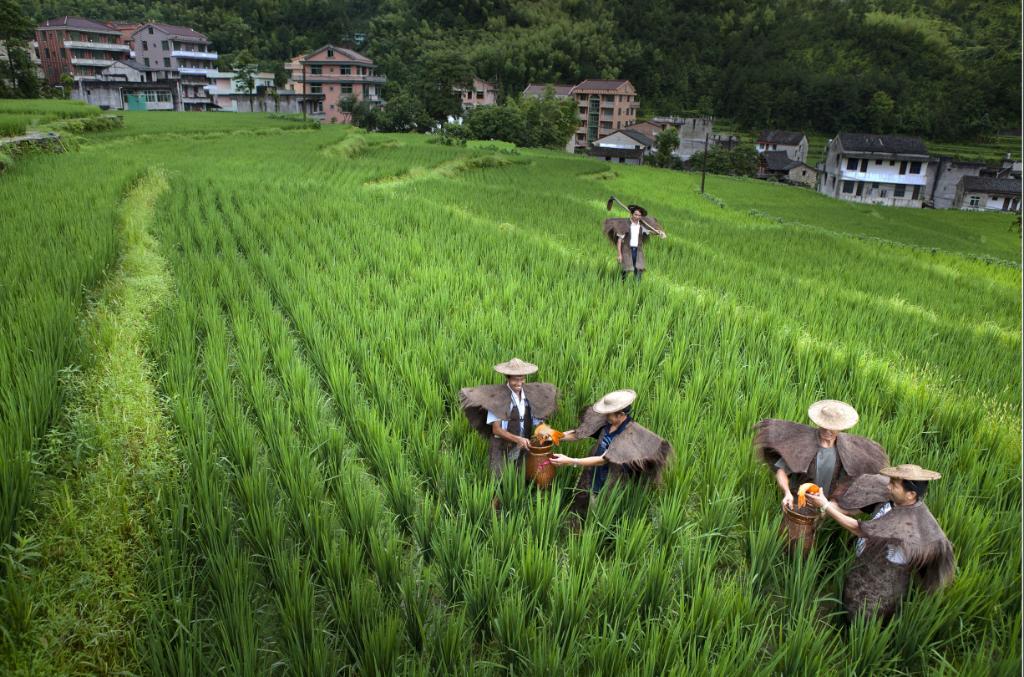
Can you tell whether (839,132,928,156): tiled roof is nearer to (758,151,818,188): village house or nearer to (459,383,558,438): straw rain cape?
(758,151,818,188): village house

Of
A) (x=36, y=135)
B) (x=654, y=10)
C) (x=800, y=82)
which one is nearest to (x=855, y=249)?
(x=36, y=135)

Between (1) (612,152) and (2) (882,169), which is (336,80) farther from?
(2) (882,169)

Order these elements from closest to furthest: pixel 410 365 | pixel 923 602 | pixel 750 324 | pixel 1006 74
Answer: pixel 923 602, pixel 410 365, pixel 750 324, pixel 1006 74

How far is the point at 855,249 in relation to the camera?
12.4 meters

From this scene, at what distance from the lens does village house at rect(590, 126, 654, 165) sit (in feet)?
153

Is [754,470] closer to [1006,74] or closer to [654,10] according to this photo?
[1006,74]

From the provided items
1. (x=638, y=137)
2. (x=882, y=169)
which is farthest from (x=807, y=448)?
(x=638, y=137)

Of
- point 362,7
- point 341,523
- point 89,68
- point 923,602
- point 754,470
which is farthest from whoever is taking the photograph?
point 362,7

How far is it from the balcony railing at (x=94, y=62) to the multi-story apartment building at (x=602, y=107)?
38543 mm

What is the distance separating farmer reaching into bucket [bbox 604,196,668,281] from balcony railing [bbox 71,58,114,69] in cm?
4576

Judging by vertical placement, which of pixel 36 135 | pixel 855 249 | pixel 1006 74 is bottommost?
pixel 855 249

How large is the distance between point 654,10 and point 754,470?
275 ft

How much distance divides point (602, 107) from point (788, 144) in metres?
18.1

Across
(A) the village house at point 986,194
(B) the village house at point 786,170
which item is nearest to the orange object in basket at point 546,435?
(A) the village house at point 986,194
